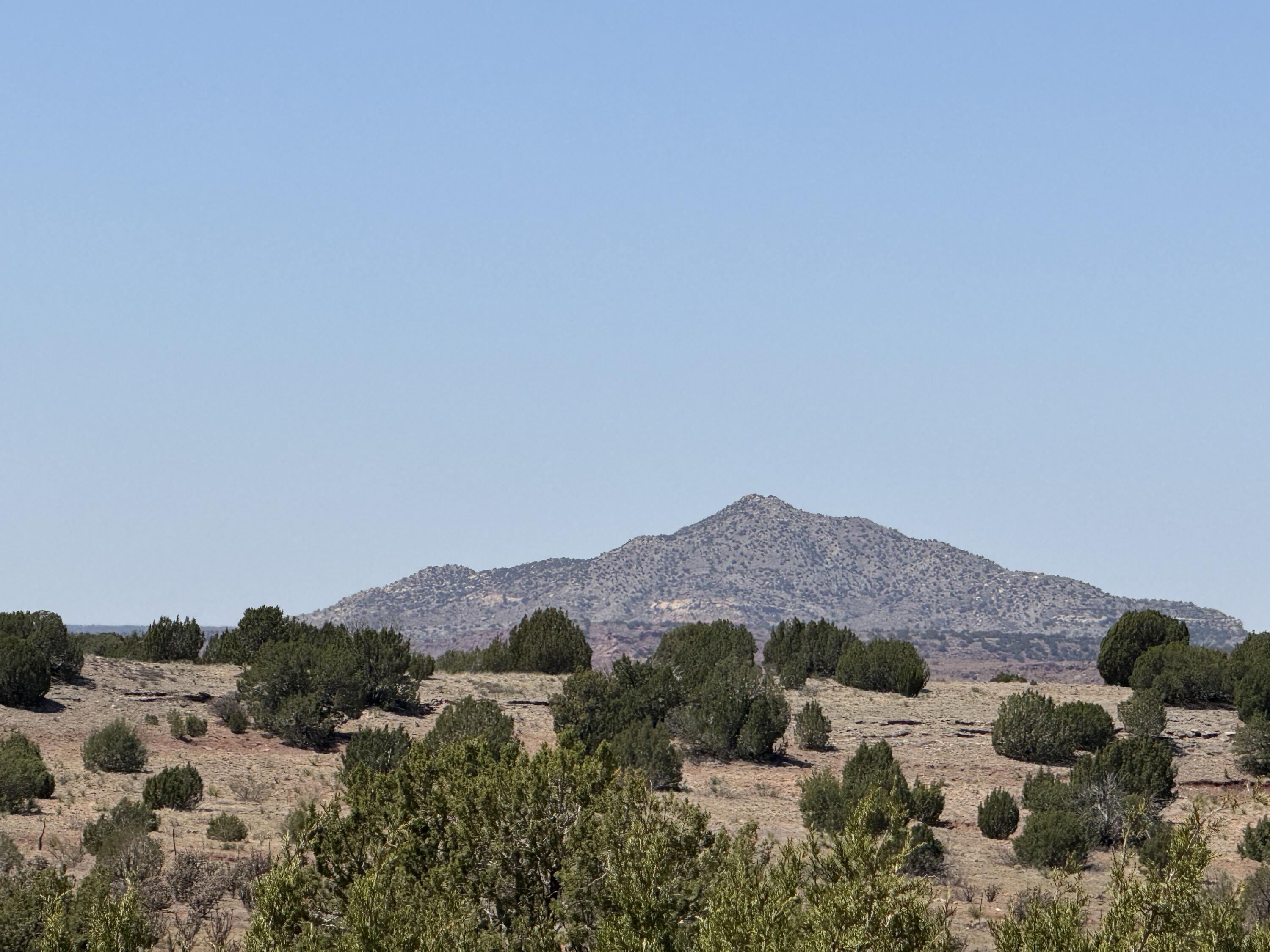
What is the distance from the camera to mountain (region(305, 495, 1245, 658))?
15925 cm

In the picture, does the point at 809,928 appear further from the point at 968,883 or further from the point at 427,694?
the point at 427,694

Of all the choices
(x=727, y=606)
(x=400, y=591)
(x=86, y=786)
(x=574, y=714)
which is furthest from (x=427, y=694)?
(x=400, y=591)

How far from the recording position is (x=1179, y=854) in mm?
10781

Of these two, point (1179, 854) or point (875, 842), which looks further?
point (875, 842)

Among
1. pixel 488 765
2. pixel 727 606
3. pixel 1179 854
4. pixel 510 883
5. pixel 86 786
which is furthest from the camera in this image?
pixel 727 606

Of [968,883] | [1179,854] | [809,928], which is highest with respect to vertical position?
[1179,854]

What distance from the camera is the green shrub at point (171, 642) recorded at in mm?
42781

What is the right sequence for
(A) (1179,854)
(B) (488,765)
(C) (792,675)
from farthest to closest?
(C) (792,675), (B) (488,765), (A) (1179,854)

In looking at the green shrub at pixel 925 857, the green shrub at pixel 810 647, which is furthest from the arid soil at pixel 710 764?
the green shrub at pixel 810 647

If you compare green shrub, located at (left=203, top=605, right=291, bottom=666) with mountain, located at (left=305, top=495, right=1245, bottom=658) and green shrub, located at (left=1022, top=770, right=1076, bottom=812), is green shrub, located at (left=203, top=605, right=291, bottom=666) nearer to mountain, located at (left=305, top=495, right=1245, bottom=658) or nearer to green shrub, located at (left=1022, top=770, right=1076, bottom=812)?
green shrub, located at (left=1022, top=770, right=1076, bottom=812)

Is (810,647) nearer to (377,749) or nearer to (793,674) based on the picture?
(793,674)

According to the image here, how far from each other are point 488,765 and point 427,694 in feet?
83.2

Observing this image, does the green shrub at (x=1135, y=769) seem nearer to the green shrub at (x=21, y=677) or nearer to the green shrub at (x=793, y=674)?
the green shrub at (x=793, y=674)

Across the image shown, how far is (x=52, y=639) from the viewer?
36594mm
